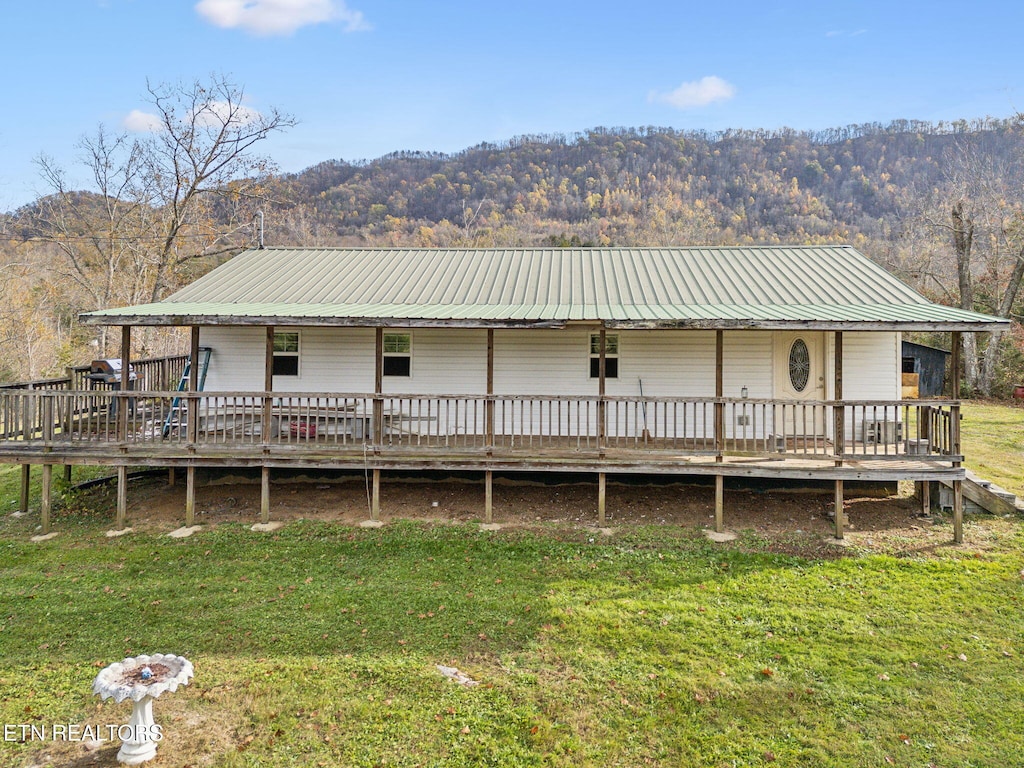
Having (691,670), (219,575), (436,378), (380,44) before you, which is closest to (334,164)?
(380,44)

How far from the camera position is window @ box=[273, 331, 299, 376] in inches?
497

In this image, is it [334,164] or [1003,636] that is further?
[334,164]

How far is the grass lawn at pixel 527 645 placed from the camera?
504 centimetres

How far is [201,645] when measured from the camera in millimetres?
6512

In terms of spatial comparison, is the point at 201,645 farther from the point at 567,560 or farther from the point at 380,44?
the point at 380,44

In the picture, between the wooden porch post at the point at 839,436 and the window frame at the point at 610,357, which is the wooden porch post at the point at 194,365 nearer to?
the window frame at the point at 610,357

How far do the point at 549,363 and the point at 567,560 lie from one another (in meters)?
4.68

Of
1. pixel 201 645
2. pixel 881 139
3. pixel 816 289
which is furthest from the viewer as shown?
pixel 881 139

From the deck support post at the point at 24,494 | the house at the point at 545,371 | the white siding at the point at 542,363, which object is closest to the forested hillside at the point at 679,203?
the white siding at the point at 542,363

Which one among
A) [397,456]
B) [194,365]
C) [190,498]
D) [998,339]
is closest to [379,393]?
[397,456]

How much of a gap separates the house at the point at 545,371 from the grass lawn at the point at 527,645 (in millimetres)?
1489

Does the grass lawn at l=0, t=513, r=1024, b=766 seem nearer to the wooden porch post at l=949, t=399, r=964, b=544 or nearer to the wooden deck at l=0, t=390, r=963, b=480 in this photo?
the wooden porch post at l=949, t=399, r=964, b=544

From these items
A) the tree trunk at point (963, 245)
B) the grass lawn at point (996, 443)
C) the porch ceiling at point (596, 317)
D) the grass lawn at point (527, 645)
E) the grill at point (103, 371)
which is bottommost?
the grass lawn at point (527, 645)

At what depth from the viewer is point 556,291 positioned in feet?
40.7
